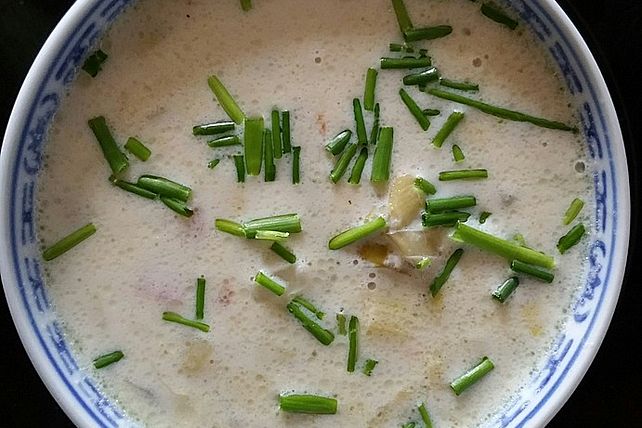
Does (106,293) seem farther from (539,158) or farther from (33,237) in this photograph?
(539,158)

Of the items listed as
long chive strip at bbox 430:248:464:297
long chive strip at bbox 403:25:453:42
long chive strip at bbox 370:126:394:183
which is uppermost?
long chive strip at bbox 403:25:453:42

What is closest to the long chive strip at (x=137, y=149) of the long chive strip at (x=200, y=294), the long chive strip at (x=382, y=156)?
the long chive strip at (x=200, y=294)

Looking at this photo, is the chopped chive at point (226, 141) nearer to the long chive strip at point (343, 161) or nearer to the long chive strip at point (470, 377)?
the long chive strip at point (343, 161)

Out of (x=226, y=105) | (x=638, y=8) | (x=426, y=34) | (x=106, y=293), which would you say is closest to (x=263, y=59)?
(x=226, y=105)

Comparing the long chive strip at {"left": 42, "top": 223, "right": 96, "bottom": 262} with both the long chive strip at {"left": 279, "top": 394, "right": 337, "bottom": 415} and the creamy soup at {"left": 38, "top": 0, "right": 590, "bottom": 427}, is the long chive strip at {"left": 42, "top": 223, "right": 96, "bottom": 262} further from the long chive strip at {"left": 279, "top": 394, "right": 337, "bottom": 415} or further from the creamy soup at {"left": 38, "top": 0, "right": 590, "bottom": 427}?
the long chive strip at {"left": 279, "top": 394, "right": 337, "bottom": 415}

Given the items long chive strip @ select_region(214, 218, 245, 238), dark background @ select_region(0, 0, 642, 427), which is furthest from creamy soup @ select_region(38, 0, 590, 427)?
dark background @ select_region(0, 0, 642, 427)

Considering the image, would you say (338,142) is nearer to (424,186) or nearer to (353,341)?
(424,186)
